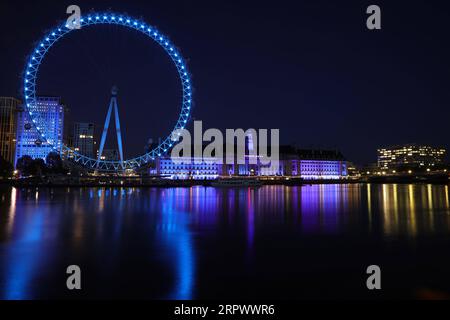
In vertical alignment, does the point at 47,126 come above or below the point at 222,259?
above

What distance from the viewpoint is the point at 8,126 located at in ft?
278

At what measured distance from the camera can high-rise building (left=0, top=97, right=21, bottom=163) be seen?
82875 mm

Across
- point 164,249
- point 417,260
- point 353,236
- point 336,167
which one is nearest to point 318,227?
point 353,236

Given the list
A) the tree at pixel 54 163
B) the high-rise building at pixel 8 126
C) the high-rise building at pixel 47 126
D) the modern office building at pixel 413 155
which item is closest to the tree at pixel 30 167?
the tree at pixel 54 163

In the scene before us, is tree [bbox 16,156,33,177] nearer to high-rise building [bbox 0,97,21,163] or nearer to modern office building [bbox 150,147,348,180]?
modern office building [bbox 150,147,348,180]

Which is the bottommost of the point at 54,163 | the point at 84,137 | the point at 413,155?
the point at 54,163

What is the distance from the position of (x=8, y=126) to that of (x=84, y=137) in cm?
4252

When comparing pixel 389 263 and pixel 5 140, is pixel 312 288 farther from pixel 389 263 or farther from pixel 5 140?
pixel 5 140

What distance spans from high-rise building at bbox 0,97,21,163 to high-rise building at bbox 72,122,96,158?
37.5 m

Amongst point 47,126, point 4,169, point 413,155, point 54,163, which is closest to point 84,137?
point 47,126

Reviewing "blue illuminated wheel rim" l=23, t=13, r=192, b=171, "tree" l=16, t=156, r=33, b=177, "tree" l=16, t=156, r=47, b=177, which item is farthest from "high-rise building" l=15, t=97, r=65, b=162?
"blue illuminated wheel rim" l=23, t=13, r=192, b=171

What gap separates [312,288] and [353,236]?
14.9ft

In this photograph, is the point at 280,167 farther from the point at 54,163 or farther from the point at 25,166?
the point at 25,166

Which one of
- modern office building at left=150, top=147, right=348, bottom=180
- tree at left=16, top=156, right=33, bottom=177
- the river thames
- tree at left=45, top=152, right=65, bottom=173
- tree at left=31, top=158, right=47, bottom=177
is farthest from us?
modern office building at left=150, top=147, right=348, bottom=180
